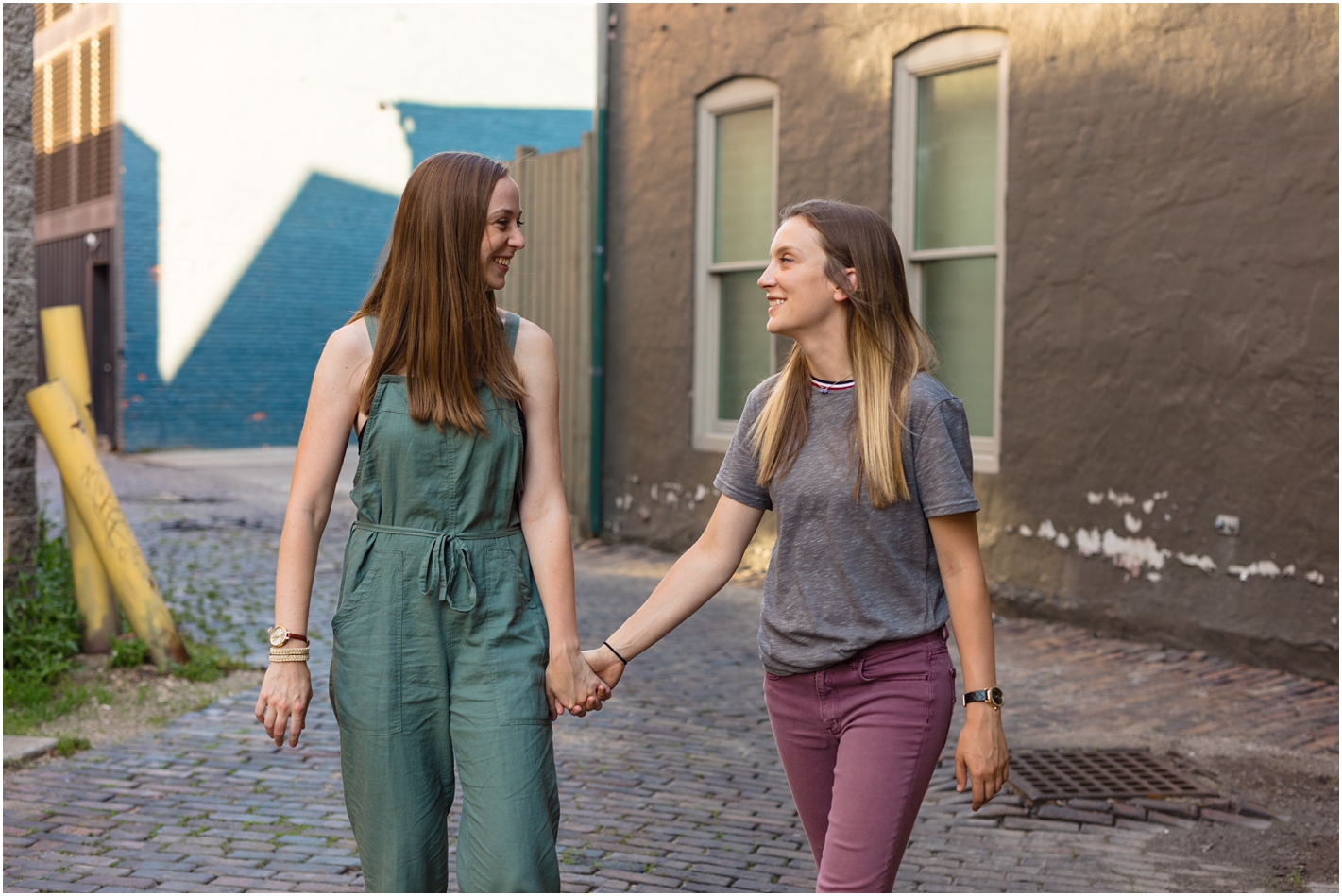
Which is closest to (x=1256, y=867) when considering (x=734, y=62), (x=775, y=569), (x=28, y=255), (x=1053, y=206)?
(x=775, y=569)

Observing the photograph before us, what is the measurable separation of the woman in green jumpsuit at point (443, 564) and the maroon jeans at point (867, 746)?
470 millimetres

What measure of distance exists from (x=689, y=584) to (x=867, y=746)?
0.56m

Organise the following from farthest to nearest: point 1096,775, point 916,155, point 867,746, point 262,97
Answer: point 262,97 → point 916,155 → point 1096,775 → point 867,746

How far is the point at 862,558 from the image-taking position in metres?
2.70

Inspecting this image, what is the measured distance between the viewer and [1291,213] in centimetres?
670

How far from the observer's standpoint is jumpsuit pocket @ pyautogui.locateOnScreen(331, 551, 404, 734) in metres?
2.65

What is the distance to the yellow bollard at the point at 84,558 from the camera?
6.61m

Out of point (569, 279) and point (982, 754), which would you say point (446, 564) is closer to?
point (982, 754)

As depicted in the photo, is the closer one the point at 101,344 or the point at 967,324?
the point at 967,324

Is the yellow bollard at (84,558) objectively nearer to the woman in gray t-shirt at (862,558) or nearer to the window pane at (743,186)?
the woman in gray t-shirt at (862,558)

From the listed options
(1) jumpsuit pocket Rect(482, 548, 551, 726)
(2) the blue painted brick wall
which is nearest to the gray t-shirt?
(1) jumpsuit pocket Rect(482, 548, 551, 726)

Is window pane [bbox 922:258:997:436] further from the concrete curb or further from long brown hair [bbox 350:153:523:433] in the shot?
long brown hair [bbox 350:153:523:433]

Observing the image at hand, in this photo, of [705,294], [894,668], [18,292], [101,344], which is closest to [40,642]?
[18,292]

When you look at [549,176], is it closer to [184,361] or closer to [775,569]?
[775,569]
